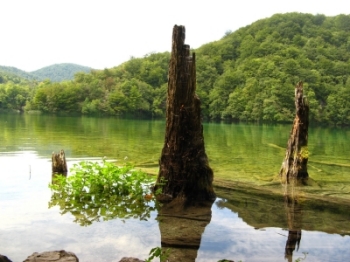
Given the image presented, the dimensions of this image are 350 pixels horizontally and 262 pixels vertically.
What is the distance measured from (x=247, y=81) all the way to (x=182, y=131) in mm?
101961

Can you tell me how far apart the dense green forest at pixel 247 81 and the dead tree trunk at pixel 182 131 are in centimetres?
8185

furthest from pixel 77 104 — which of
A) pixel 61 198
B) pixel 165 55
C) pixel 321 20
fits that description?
pixel 61 198

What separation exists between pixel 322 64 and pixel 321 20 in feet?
165

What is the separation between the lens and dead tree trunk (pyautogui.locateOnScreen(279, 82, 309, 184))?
46.2ft

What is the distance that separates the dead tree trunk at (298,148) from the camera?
554 inches

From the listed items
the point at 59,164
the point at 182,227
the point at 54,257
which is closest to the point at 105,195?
the point at 182,227

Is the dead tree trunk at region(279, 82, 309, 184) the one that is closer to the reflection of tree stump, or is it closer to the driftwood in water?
the reflection of tree stump

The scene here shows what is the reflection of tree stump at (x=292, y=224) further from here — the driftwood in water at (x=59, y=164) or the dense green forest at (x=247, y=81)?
the dense green forest at (x=247, y=81)

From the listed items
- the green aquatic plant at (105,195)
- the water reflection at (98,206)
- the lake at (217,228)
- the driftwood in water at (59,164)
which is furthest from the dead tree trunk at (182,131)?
the driftwood in water at (59,164)

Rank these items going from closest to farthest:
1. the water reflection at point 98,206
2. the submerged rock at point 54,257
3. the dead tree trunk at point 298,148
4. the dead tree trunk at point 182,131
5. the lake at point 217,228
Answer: the submerged rock at point 54,257
the lake at point 217,228
the water reflection at point 98,206
the dead tree trunk at point 182,131
the dead tree trunk at point 298,148

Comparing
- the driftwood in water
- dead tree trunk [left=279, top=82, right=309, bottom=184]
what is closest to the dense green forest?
dead tree trunk [left=279, top=82, right=309, bottom=184]

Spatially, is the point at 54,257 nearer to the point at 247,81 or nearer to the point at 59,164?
the point at 59,164

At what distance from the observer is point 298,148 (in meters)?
14.1

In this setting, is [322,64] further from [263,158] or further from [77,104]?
[263,158]
